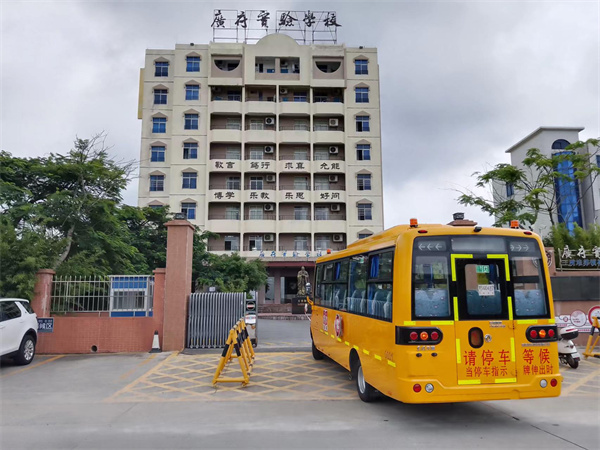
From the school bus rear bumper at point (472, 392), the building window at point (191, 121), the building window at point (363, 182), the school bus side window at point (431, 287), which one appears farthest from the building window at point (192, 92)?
the school bus rear bumper at point (472, 392)

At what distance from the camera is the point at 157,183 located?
36.8m

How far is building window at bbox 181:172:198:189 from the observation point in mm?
36312

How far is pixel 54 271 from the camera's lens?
11.8 metres

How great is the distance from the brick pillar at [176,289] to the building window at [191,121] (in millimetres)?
27184

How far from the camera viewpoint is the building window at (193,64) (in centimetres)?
3762

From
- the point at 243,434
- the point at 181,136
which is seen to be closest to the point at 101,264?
the point at 243,434

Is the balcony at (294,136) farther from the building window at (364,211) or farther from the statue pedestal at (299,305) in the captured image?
the statue pedestal at (299,305)

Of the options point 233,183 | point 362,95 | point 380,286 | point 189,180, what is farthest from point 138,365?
point 362,95

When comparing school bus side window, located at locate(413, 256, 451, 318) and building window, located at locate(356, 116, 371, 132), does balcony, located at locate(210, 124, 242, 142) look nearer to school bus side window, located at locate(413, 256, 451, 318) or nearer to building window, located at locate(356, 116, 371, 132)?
building window, located at locate(356, 116, 371, 132)

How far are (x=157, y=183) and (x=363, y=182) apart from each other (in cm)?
1769

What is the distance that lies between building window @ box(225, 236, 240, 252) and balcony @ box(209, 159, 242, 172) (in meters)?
5.77

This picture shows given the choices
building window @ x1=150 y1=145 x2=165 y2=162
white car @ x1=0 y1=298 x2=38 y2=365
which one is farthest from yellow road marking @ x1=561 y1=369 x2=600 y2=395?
building window @ x1=150 y1=145 x2=165 y2=162

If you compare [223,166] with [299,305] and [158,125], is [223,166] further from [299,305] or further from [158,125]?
[299,305]

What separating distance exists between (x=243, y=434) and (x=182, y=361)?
539cm
